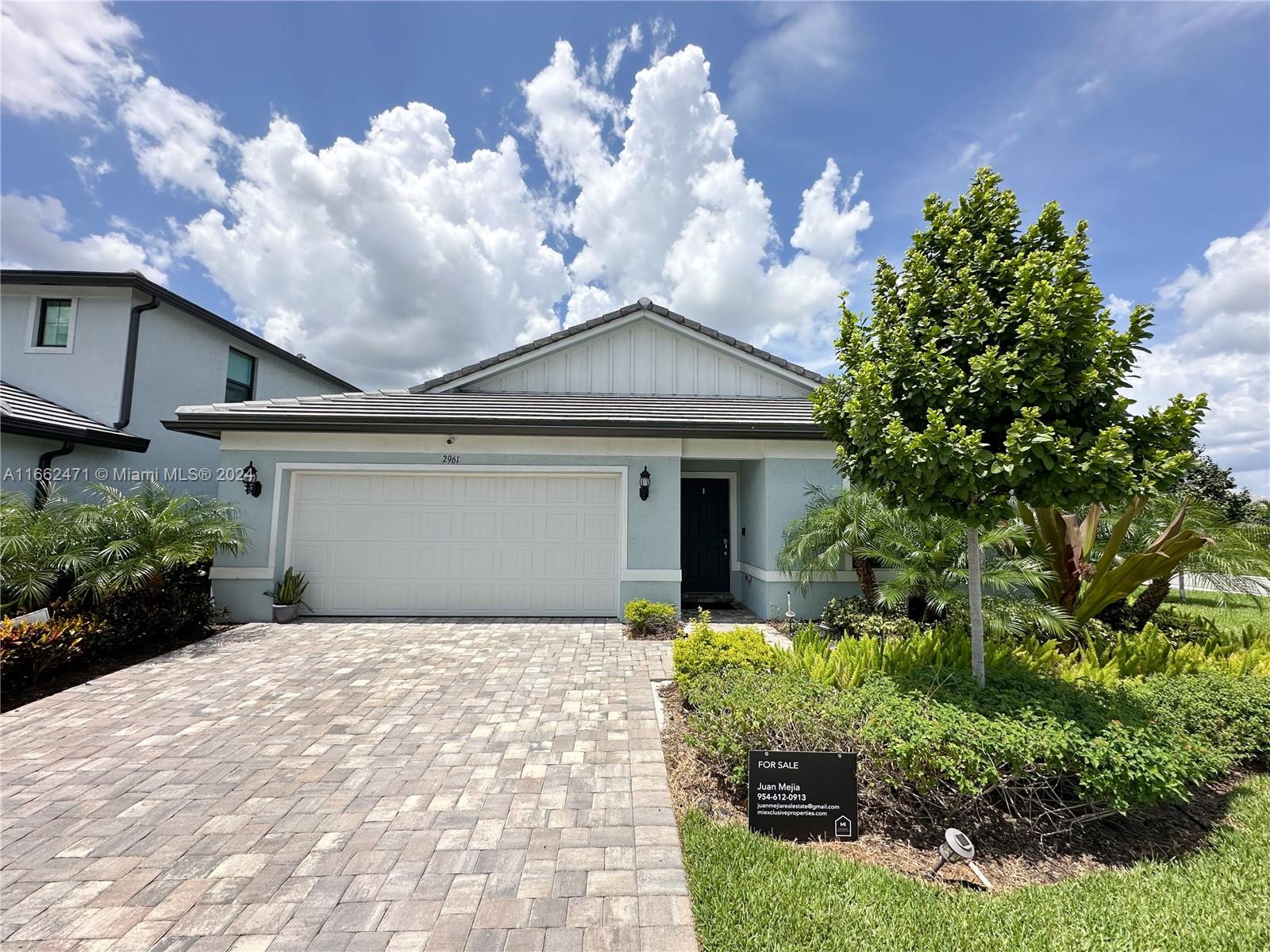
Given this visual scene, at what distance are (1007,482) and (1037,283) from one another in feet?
4.76

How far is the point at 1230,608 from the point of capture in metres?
5.80

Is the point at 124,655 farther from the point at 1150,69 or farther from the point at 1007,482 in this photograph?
the point at 1150,69

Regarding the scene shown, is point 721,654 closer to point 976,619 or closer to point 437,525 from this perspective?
point 976,619

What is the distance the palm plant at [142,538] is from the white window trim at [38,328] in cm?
586

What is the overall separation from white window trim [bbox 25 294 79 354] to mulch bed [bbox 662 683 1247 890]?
578 inches

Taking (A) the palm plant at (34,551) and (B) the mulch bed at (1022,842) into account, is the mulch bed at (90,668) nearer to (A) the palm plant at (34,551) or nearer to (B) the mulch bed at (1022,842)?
(A) the palm plant at (34,551)

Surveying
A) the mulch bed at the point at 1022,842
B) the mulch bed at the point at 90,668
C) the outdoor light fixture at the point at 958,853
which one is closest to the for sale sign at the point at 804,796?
the mulch bed at the point at 1022,842

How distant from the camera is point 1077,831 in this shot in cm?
321

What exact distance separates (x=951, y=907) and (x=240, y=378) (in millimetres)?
16948

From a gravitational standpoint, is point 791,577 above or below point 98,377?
below

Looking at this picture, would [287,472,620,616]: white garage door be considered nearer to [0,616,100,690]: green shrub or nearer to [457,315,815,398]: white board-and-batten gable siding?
[0,616,100,690]: green shrub

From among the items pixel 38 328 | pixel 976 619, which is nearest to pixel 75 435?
pixel 38 328

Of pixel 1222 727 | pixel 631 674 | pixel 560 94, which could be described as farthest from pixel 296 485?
pixel 1222 727

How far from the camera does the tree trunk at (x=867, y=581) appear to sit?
289 inches
